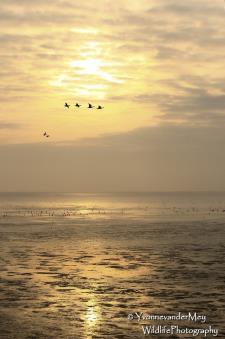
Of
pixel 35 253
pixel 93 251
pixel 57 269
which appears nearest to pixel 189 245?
pixel 93 251

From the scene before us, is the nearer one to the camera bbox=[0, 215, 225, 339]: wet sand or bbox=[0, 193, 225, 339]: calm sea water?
bbox=[0, 193, 225, 339]: calm sea water

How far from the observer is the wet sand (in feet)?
71.7

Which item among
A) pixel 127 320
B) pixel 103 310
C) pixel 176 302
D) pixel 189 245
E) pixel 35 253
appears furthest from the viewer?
pixel 189 245

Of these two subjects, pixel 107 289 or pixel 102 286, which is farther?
pixel 102 286

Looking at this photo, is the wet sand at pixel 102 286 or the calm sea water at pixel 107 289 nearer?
the calm sea water at pixel 107 289

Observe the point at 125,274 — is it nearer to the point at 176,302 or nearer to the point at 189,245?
the point at 176,302

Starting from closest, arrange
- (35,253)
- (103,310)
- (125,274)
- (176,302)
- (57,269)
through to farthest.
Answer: (103,310) → (176,302) → (125,274) → (57,269) → (35,253)

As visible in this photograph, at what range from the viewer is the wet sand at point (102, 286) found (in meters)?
21.8

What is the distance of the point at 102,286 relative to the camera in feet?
97.7

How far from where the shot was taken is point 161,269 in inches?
1412

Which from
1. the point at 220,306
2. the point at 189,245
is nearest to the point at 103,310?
the point at 220,306

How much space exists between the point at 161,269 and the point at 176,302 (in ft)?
33.5

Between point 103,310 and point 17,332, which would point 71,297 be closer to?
point 103,310

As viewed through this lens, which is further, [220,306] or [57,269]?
[57,269]
